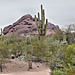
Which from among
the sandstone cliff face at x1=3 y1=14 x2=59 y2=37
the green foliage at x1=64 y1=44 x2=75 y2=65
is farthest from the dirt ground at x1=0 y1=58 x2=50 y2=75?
the sandstone cliff face at x1=3 y1=14 x2=59 y2=37

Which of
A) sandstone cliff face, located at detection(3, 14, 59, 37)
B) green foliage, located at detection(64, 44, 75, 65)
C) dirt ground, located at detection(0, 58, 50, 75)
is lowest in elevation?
dirt ground, located at detection(0, 58, 50, 75)

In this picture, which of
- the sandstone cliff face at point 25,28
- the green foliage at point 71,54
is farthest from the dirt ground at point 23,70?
the sandstone cliff face at point 25,28

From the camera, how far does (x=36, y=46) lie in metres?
15.4

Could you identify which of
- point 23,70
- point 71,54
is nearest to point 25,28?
point 23,70

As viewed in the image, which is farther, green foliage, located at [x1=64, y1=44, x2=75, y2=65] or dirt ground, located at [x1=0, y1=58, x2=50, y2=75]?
dirt ground, located at [x1=0, y1=58, x2=50, y2=75]

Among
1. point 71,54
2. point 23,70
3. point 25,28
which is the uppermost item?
point 25,28

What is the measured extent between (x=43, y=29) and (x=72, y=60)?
12330mm

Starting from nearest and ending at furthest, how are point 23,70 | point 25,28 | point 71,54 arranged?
point 71,54
point 23,70
point 25,28

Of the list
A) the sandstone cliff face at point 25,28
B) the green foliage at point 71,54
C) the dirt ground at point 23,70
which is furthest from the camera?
the sandstone cliff face at point 25,28

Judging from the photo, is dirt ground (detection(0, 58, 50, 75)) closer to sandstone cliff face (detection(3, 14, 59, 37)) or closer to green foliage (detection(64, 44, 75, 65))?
green foliage (detection(64, 44, 75, 65))

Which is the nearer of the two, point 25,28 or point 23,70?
point 23,70

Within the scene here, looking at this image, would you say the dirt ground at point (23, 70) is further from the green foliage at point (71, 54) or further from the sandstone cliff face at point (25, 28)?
the sandstone cliff face at point (25, 28)

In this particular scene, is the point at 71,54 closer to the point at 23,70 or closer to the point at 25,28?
the point at 23,70

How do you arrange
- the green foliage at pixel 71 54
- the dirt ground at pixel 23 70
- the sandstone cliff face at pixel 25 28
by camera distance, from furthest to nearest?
the sandstone cliff face at pixel 25 28, the dirt ground at pixel 23 70, the green foliage at pixel 71 54
